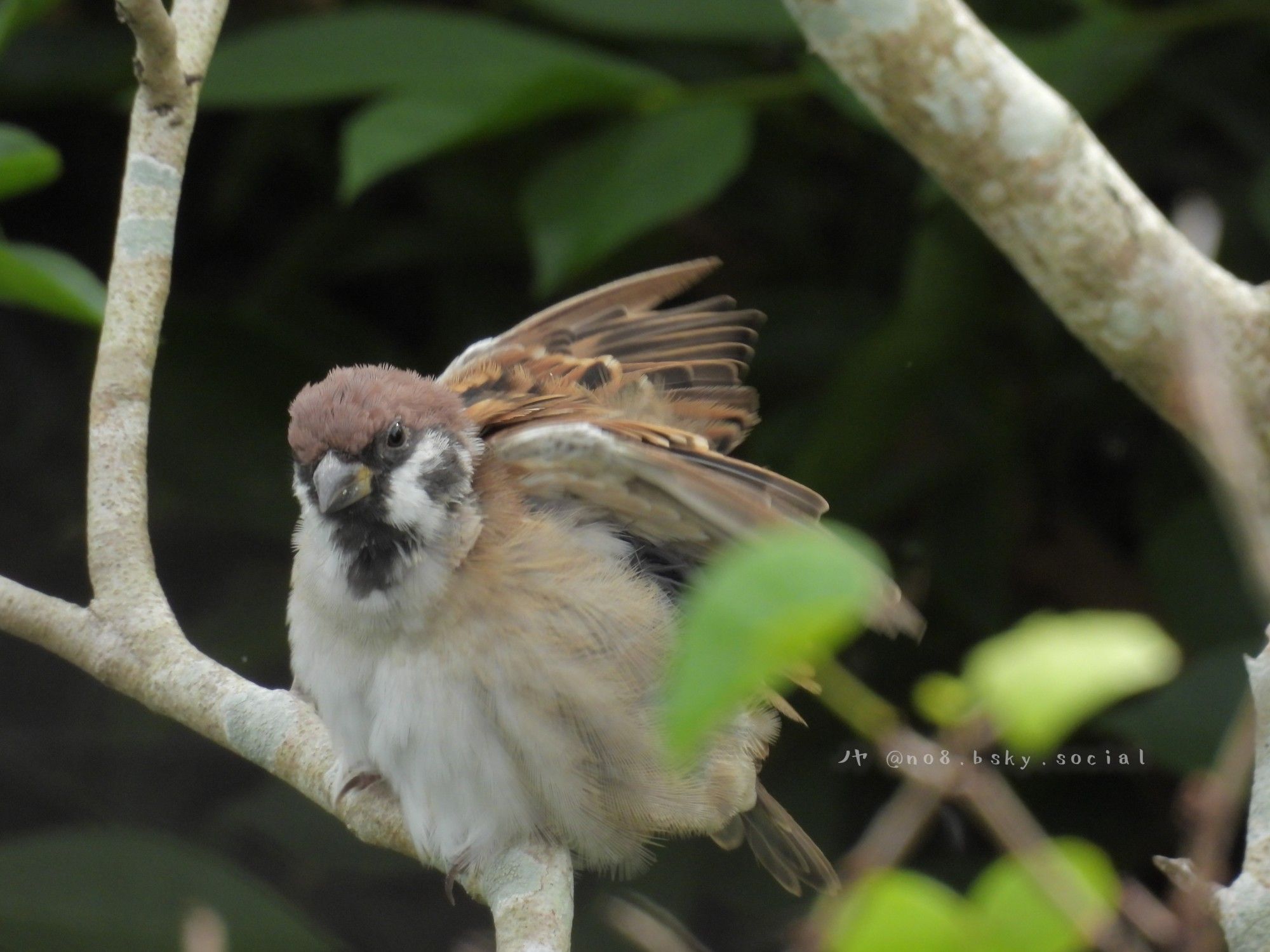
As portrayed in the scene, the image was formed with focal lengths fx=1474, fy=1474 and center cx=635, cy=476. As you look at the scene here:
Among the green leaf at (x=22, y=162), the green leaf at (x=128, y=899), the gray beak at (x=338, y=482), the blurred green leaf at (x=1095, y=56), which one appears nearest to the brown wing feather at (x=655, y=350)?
the gray beak at (x=338, y=482)

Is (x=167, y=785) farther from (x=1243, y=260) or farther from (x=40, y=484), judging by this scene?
(x=1243, y=260)

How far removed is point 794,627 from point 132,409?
1.81m

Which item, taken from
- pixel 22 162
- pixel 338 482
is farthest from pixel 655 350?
pixel 22 162

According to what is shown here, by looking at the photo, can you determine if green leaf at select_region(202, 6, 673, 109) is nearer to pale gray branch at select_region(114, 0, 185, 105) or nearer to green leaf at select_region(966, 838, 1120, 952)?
pale gray branch at select_region(114, 0, 185, 105)

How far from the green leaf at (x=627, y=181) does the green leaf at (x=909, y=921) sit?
240cm

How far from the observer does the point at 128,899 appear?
299 centimetres

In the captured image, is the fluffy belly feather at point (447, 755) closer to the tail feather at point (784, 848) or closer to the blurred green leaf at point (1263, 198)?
the tail feather at point (784, 848)

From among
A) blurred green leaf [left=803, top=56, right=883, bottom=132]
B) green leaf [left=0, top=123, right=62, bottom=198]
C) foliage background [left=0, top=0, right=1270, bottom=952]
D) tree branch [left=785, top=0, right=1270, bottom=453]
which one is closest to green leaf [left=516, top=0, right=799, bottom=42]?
foliage background [left=0, top=0, right=1270, bottom=952]

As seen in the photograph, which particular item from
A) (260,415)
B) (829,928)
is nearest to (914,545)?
(260,415)

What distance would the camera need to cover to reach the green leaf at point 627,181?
9.79ft

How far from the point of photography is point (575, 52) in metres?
3.24

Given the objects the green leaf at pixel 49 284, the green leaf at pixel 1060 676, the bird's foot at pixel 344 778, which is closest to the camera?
the green leaf at pixel 1060 676

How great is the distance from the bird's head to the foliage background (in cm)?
91

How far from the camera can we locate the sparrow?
2.03 meters
